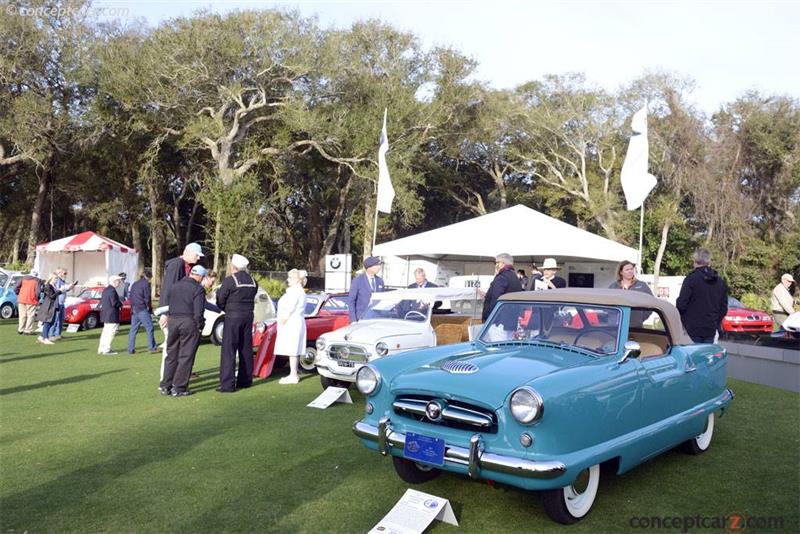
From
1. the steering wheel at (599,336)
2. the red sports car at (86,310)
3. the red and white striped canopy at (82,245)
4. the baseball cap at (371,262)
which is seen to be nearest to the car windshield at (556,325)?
the steering wheel at (599,336)

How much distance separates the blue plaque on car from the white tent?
2469cm

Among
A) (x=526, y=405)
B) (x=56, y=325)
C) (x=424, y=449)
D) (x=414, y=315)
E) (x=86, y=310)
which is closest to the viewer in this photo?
(x=526, y=405)

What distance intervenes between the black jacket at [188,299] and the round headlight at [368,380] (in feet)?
12.8

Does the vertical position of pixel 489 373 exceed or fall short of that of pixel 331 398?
it exceeds it

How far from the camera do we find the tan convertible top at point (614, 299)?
521 cm

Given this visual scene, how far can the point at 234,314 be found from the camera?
8781mm

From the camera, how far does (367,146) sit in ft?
104

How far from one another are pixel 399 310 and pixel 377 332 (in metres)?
0.79

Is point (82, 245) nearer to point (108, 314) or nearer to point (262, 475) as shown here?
point (108, 314)

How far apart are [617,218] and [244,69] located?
24.2 meters

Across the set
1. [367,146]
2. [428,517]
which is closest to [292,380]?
[428,517]

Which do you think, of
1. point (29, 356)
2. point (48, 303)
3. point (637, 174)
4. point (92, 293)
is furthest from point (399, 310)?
point (92, 293)

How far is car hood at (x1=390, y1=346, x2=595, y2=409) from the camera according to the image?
13.8 feet

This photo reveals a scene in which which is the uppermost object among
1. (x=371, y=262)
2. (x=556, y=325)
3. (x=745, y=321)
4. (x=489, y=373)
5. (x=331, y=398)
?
(x=371, y=262)
